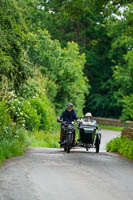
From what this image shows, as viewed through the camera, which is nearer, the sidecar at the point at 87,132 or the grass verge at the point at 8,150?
the grass verge at the point at 8,150

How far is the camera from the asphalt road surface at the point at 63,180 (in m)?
8.31

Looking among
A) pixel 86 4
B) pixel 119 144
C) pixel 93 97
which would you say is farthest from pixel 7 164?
pixel 93 97

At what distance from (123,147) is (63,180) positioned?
8874 millimetres

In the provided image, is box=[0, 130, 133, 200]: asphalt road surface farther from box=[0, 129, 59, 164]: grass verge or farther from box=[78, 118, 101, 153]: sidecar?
box=[78, 118, 101, 153]: sidecar

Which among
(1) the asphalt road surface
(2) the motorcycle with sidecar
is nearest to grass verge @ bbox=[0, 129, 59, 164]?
(1) the asphalt road surface

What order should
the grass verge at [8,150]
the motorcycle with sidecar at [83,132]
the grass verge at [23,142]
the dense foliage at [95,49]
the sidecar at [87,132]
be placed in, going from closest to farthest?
the grass verge at [8,150], the grass verge at [23,142], the motorcycle with sidecar at [83,132], the sidecar at [87,132], the dense foliage at [95,49]

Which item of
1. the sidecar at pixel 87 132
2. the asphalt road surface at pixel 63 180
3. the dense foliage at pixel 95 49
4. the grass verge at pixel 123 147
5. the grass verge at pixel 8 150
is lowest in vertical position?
the asphalt road surface at pixel 63 180

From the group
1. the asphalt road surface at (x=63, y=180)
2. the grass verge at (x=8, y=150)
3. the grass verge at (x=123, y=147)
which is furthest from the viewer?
the grass verge at (x=123, y=147)

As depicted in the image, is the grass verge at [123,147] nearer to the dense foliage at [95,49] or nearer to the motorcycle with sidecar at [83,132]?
the motorcycle with sidecar at [83,132]

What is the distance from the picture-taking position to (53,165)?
1227 cm

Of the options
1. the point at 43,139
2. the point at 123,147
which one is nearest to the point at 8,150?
the point at 123,147

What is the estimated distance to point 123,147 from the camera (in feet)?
60.6

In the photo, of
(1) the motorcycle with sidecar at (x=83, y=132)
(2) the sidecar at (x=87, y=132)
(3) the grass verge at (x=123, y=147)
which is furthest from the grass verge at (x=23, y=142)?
(3) the grass verge at (x=123, y=147)

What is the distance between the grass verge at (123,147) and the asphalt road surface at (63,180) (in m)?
3.48
